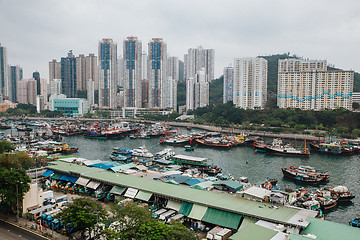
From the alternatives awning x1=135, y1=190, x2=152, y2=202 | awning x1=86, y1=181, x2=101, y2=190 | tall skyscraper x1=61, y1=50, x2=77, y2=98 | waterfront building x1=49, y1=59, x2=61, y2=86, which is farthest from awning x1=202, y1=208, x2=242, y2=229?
waterfront building x1=49, y1=59, x2=61, y2=86

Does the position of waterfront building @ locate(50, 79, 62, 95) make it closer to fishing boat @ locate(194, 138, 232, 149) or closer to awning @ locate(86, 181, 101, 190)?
fishing boat @ locate(194, 138, 232, 149)

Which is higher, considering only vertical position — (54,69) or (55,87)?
(54,69)

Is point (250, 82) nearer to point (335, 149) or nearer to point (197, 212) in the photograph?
point (335, 149)

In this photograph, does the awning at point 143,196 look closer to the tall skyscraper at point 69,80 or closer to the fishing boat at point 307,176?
the fishing boat at point 307,176

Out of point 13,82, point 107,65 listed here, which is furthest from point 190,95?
point 13,82

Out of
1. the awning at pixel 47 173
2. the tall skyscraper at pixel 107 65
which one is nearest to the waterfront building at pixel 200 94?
the tall skyscraper at pixel 107 65

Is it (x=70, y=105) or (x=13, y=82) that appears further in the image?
(x=13, y=82)

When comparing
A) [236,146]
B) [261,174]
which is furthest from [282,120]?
[261,174]
